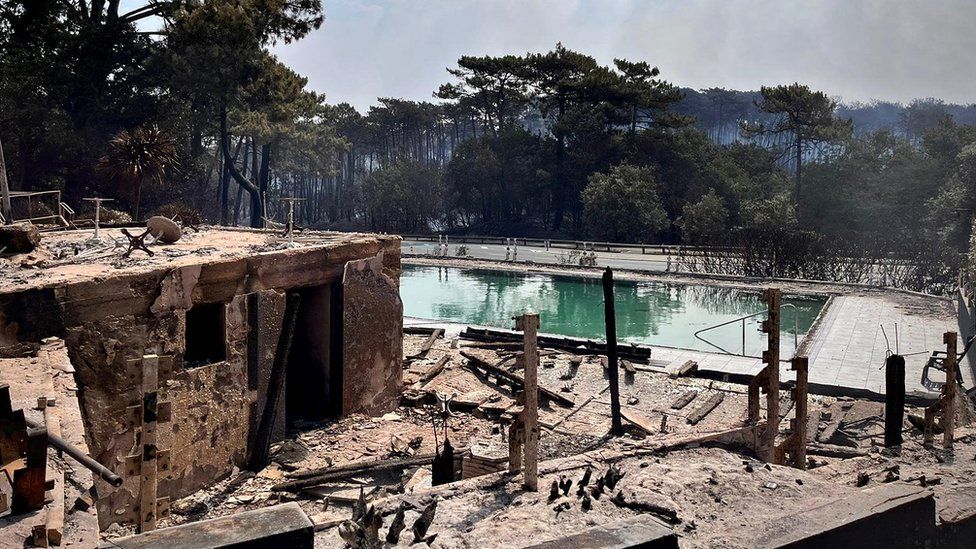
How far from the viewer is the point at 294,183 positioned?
7931 centimetres

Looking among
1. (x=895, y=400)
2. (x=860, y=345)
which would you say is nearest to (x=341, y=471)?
(x=895, y=400)

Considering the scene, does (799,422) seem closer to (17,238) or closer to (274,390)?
(274,390)

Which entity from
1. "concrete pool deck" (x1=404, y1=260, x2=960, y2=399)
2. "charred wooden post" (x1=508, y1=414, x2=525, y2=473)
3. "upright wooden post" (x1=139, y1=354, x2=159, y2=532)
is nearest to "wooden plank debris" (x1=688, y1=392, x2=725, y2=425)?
"concrete pool deck" (x1=404, y1=260, x2=960, y2=399)

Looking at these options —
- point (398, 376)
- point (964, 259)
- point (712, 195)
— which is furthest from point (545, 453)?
point (712, 195)

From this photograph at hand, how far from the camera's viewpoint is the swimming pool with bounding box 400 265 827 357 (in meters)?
23.6

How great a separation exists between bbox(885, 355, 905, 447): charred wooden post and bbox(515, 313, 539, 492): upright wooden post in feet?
17.6

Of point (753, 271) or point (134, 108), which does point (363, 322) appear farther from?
point (134, 108)

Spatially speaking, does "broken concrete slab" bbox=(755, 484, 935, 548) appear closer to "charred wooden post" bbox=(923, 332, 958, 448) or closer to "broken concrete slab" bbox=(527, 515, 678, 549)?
"broken concrete slab" bbox=(527, 515, 678, 549)

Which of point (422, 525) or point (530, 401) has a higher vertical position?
point (530, 401)

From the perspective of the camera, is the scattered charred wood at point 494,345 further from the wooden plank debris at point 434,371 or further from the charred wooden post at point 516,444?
the charred wooden post at point 516,444

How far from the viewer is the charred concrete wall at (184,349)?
8469mm

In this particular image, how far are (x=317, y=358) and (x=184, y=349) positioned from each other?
10.7ft

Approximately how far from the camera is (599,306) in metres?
28.7

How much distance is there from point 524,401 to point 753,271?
26143mm
